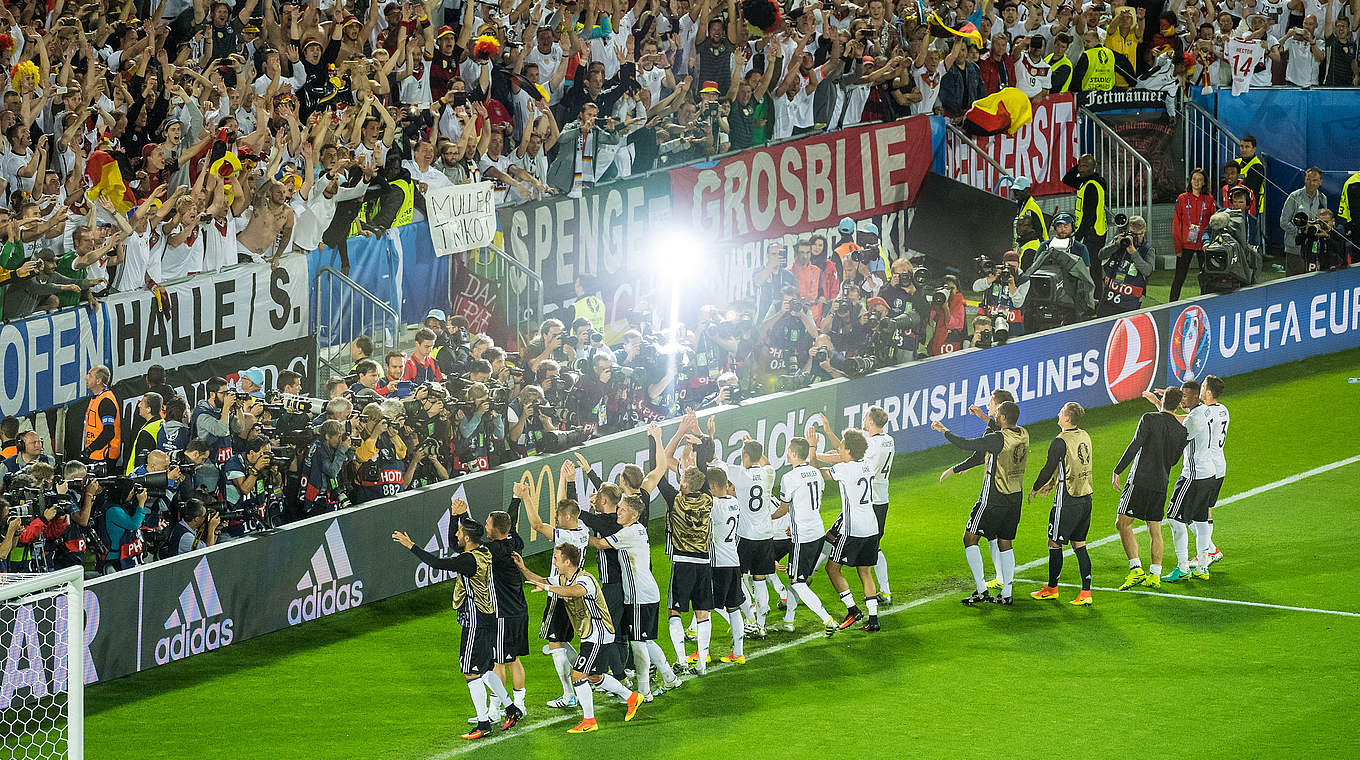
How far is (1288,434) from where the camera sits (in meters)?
21.9

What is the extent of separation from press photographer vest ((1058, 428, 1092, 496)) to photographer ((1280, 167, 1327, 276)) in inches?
437

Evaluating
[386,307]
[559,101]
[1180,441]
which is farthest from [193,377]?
[1180,441]

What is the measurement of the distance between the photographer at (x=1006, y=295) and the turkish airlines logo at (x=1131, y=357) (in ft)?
4.43

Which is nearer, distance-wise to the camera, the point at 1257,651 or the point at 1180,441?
the point at 1257,651

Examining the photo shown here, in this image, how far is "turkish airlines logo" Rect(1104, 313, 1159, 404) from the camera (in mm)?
22766

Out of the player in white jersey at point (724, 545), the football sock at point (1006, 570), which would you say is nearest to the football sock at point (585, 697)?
the player in white jersey at point (724, 545)

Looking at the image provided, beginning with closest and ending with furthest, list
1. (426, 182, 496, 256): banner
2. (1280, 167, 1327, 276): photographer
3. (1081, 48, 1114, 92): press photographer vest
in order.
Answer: (426, 182, 496, 256): banner
(1280, 167, 1327, 276): photographer
(1081, 48, 1114, 92): press photographer vest

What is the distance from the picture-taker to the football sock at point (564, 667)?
13188 millimetres

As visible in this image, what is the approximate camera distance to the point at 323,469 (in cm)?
1573

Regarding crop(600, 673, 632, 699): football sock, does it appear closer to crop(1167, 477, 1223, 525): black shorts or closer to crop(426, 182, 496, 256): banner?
crop(1167, 477, 1223, 525): black shorts

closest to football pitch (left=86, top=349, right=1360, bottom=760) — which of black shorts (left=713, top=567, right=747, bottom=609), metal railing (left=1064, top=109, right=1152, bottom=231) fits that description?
black shorts (left=713, top=567, right=747, bottom=609)

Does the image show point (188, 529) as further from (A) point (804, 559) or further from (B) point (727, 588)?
(A) point (804, 559)

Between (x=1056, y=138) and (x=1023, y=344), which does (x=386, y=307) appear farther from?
(x=1056, y=138)

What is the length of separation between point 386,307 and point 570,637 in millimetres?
6565
